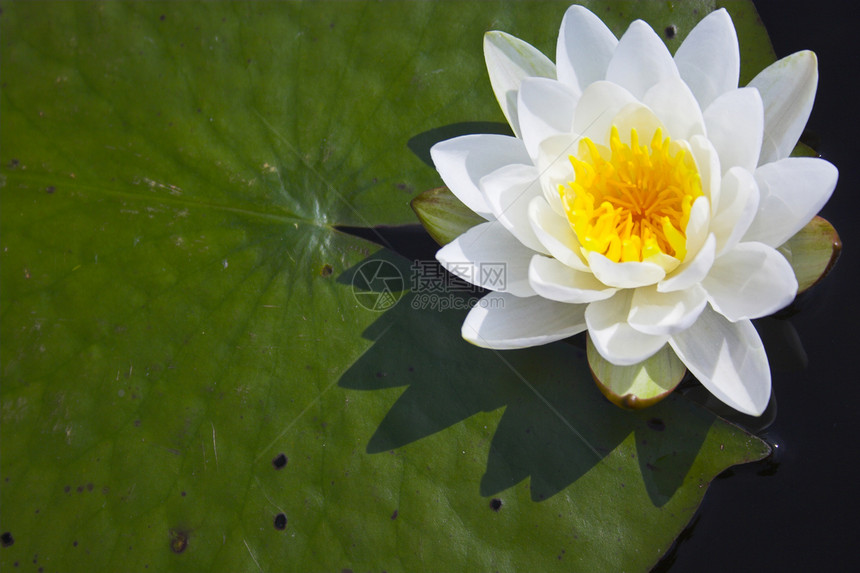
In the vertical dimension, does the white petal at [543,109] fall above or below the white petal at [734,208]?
above

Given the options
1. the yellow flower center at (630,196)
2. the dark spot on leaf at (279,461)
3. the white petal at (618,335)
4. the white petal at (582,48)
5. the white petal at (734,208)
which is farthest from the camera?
the dark spot on leaf at (279,461)

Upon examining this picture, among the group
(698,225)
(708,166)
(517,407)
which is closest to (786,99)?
(708,166)

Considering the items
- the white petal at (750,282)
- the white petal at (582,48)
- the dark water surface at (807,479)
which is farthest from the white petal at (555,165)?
the dark water surface at (807,479)

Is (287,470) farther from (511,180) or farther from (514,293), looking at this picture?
(511,180)

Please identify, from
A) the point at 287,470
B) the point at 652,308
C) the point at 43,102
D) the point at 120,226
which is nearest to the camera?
the point at 652,308

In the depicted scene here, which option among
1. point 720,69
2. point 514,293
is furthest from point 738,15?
point 514,293

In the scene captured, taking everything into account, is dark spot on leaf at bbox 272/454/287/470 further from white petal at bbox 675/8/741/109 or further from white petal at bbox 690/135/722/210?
white petal at bbox 675/8/741/109

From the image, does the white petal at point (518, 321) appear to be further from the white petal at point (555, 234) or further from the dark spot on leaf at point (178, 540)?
the dark spot on leaf at point (178, 540)
